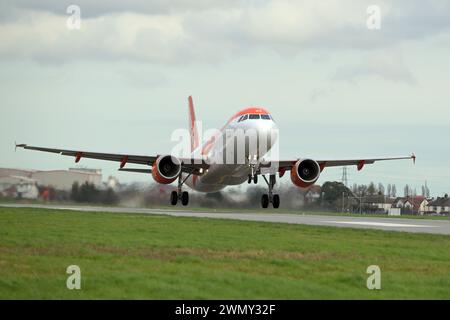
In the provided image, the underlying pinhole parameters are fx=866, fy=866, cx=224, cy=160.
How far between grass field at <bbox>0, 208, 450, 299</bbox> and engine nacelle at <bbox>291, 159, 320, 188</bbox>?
1954cm

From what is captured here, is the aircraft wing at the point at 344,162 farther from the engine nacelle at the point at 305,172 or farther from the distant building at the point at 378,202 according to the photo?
the distant building at the point at 378,202

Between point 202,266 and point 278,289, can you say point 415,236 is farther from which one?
point 278,289

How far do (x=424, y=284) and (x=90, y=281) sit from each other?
638 cm

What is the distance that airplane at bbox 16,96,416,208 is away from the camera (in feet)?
148

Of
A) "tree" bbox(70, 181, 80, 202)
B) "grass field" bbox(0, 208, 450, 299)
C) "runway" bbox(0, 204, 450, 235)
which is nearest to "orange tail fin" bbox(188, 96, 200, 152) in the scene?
"tree" bbox(70, 181, 80, 202)

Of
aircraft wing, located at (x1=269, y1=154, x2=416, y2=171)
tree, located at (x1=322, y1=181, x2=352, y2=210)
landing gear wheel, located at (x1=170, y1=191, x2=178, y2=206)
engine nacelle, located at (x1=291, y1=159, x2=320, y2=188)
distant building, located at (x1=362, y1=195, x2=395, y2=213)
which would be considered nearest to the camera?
engine nacelle, located at (x1=291, y1=159, x2=320, y2=188)

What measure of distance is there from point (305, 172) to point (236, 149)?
5871 mm

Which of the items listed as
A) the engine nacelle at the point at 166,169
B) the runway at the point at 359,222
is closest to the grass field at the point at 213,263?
the runway at the point at 359,222

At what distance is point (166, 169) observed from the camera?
5056cm

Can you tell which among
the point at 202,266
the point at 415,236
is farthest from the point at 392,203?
the point at 202,266

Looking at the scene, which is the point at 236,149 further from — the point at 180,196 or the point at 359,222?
the point at 180,196

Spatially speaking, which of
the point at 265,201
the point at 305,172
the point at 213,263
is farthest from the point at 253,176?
the point at 213,263

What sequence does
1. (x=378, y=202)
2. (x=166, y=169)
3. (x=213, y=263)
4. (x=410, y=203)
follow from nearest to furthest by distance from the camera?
(x=213, y=263)
(x=166, y=169)
(x=378, y=202)
(x=410, y=203)

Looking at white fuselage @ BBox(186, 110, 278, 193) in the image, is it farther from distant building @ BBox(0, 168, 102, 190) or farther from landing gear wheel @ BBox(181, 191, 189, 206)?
distant building @ BBox(0, 168, 102, 190)
